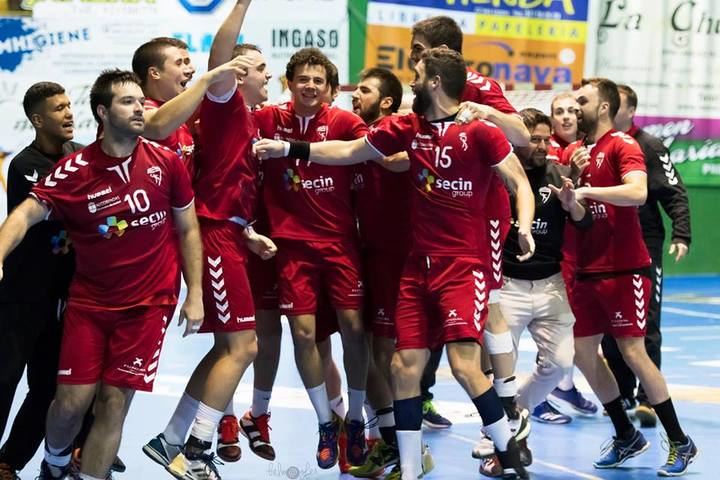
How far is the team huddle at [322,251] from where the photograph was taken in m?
5.81

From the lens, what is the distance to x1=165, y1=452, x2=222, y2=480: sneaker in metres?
6.31

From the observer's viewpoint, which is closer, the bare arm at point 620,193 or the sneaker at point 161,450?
the sneaker at point 161,450

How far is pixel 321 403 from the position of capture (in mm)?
6898

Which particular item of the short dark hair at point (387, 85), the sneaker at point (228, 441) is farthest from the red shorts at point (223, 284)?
the short dark hair at point (387, 85)

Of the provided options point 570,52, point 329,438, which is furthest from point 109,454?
point 570,52

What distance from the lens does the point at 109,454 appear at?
18.9 feet

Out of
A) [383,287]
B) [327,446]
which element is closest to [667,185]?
[383,287]

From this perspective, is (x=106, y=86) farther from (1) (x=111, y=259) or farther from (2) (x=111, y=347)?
(2) (x=111, y=347)

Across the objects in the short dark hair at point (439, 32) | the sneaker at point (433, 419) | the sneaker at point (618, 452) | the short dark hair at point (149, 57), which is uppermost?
the short dark hair at point (439, 32)

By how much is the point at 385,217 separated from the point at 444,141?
0.91 m

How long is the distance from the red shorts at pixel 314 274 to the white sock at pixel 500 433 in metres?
1.10

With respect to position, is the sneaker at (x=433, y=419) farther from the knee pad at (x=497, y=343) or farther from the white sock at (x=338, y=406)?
the knee pad at (x=497, y=343)

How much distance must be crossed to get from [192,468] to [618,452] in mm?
2635

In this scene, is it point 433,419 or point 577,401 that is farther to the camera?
point 577,401
